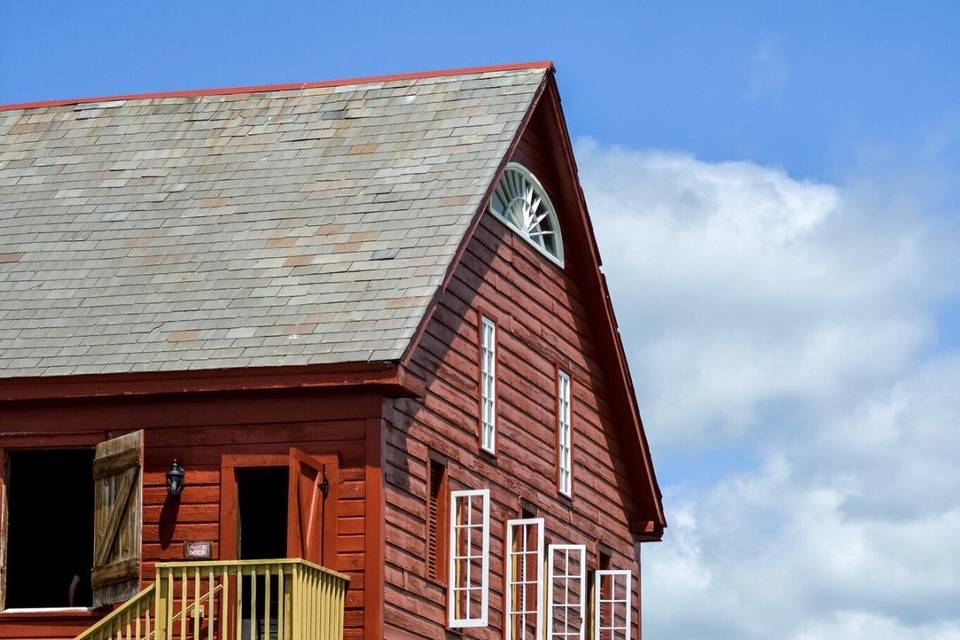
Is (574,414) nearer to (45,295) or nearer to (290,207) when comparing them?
(290,207)

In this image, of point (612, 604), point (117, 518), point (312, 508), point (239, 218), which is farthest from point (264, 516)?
point (612, 604)

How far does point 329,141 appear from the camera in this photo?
27453 millimetres

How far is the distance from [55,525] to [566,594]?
7.24 m

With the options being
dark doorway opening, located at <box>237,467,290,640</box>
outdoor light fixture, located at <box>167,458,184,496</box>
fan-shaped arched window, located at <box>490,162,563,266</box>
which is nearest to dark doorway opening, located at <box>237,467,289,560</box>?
dark doorway opening, located at <box>237,467,290,640</box>

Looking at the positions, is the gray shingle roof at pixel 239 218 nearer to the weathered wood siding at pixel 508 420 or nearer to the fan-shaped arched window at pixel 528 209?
the weathered wood siding at pixel 508 420

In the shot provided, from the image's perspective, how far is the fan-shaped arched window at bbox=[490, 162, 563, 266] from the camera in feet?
90.8

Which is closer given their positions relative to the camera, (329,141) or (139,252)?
(139,252)

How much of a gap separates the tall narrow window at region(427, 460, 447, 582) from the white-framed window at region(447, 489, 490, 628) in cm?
13

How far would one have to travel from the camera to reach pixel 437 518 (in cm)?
2464

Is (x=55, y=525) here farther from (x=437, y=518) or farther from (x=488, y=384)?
(x=437, y=518)

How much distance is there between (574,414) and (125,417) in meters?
8.26

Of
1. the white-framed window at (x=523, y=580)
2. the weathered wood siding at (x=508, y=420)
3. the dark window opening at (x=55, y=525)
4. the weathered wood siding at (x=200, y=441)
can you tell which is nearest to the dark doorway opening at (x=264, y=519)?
the dark window opening at (x=55, y=525)

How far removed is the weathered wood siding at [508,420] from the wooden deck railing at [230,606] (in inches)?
49.8

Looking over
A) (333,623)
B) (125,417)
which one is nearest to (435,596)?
(333,623)
